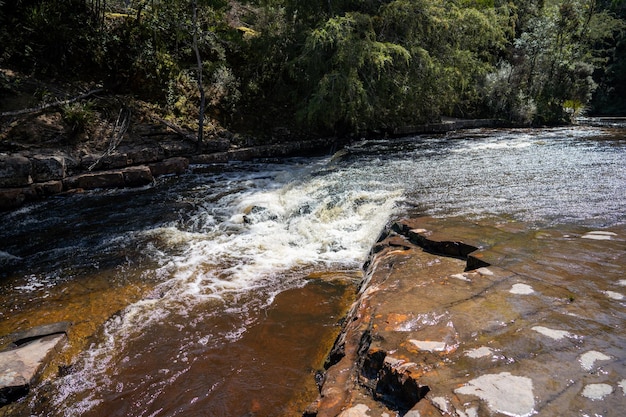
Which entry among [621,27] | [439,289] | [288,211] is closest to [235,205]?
[288,211]

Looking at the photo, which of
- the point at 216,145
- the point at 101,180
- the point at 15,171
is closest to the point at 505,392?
the point at 101,180

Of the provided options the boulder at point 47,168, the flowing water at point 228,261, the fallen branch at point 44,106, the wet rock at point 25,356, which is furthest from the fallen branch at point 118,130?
the wet rock at point 25,356

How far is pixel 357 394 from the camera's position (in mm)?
2279

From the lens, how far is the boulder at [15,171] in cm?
789

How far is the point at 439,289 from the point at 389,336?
788mm

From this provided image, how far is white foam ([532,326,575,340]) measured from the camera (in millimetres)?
2293

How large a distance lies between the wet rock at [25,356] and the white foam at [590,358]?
156 inches

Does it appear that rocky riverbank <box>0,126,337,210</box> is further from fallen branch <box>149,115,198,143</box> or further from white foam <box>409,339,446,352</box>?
white foam <box>409,339,446,352</box>

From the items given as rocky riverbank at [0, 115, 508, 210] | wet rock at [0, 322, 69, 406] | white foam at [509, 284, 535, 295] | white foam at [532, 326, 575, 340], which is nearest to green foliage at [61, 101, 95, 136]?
rocky riverbank at [0, 115, 508, 210]

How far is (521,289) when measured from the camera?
290 cm

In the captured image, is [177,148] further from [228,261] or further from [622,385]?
[622,385]

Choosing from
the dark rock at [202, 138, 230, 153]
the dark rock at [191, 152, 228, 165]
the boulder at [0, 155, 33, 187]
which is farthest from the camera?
the dark rock at [202, 138, 230, 153]

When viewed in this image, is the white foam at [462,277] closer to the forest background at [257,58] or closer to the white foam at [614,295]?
the white foam at [614,295]

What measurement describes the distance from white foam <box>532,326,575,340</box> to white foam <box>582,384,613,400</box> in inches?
17.0
